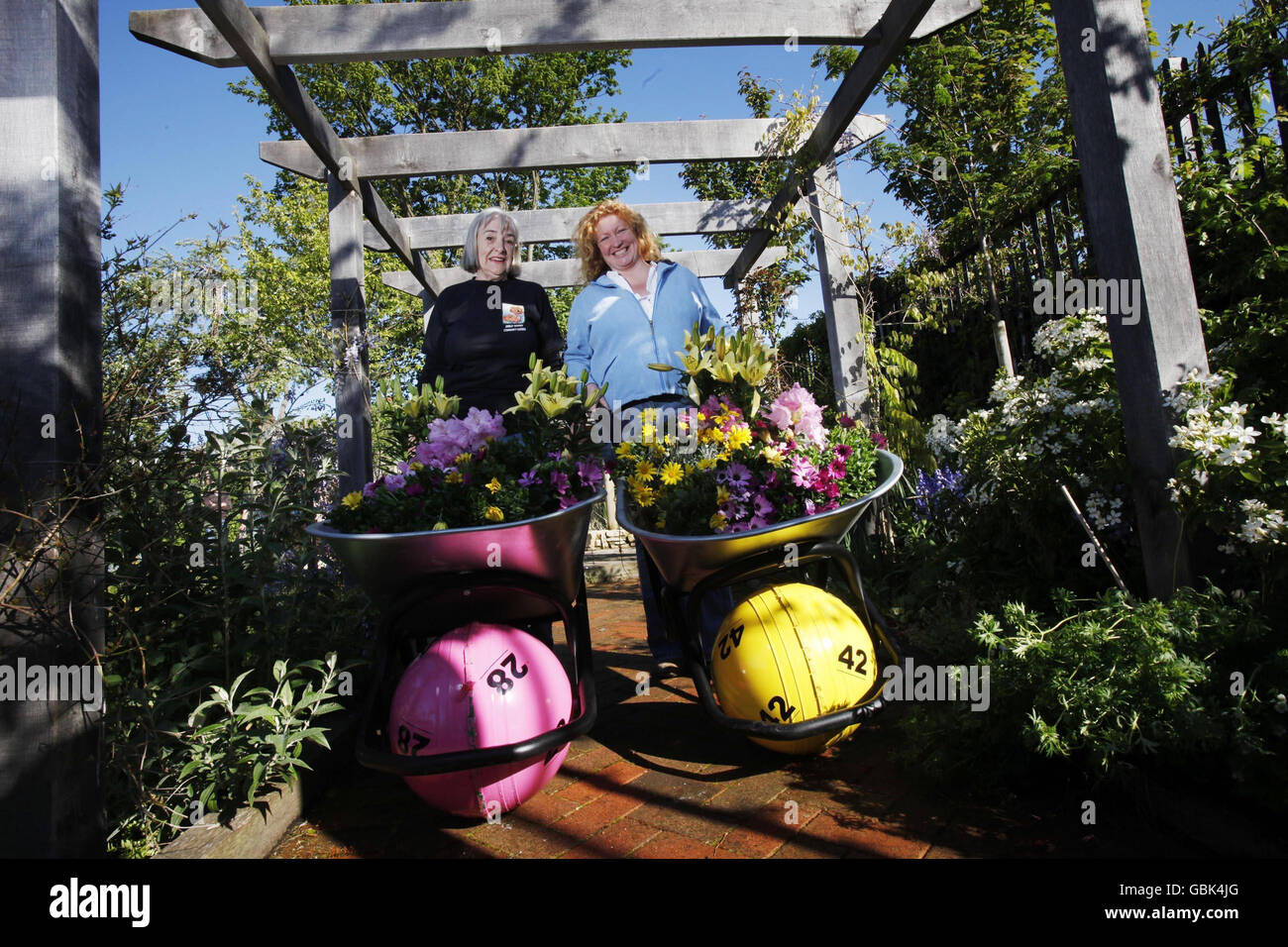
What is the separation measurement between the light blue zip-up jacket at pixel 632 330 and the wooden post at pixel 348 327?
237cm

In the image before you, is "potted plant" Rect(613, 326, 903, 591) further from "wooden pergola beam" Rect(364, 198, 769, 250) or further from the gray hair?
"wooden pergola beam" Rect(364, 198, 769, 250)

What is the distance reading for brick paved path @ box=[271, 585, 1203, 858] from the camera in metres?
1.65

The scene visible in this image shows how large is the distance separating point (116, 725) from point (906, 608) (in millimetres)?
3057

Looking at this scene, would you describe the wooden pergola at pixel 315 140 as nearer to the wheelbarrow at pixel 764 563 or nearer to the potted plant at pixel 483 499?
the potted plant at pixel 483 499

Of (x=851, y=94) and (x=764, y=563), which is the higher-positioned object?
(x=851, y=94)

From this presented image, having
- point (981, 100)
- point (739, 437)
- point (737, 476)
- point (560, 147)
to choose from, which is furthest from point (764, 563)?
point (981, 100)

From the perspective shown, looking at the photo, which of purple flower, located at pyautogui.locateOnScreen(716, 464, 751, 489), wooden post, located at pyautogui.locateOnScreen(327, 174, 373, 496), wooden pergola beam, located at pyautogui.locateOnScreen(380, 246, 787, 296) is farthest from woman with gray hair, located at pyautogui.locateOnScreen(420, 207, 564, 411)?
wooden pergola beam, located at pyautogui.locateOnScreen(380, 246, 787, 296)

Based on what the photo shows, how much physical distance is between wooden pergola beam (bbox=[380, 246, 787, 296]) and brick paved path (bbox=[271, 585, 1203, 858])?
548 centimetres

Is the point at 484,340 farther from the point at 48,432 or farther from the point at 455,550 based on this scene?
the point at 48,432

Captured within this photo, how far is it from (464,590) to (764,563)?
85 cm

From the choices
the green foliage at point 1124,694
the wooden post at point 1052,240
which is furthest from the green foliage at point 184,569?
the wooden post at point 1052,240

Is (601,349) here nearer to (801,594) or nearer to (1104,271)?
(801,594)

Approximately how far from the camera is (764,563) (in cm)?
204
